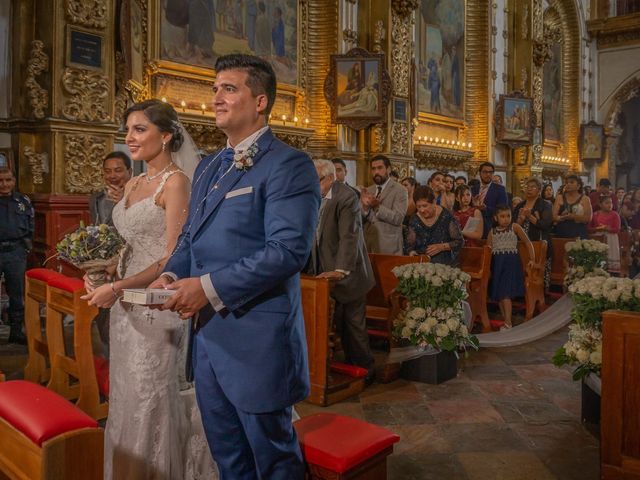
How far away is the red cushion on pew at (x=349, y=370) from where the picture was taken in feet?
16.8

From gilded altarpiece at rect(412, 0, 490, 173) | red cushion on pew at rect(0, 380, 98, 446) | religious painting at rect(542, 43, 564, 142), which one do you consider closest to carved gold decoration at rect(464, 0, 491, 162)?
gilded altarpiece at rect(412, 0, 490, 173)

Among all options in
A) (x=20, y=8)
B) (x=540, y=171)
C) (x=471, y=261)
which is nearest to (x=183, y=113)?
(x=20, y=8)

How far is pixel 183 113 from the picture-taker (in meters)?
8.52

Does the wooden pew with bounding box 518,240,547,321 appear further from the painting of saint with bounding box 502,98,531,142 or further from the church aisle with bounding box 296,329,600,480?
the painting of saint with bounding box 502,98,531,142

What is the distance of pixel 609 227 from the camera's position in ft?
33.0

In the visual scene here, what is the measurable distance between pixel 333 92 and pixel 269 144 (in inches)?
337

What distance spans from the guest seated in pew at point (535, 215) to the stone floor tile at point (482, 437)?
4.42 metres

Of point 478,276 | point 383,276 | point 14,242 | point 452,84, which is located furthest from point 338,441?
point 452,84

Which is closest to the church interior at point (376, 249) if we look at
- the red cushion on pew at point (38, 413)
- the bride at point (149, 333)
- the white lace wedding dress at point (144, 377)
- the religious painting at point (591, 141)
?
the red cushion on pew at point (38, 413)

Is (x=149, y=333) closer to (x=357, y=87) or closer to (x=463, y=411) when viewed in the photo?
(x=463, y=411)

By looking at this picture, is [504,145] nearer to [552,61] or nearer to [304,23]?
[552,61]

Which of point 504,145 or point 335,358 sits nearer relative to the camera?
point 335,358

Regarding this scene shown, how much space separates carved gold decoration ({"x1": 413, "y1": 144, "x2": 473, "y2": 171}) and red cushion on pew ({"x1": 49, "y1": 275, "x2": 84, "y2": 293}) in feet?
31.0

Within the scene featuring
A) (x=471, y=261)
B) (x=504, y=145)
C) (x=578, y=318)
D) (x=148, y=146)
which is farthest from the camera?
(x=504, y=145)
